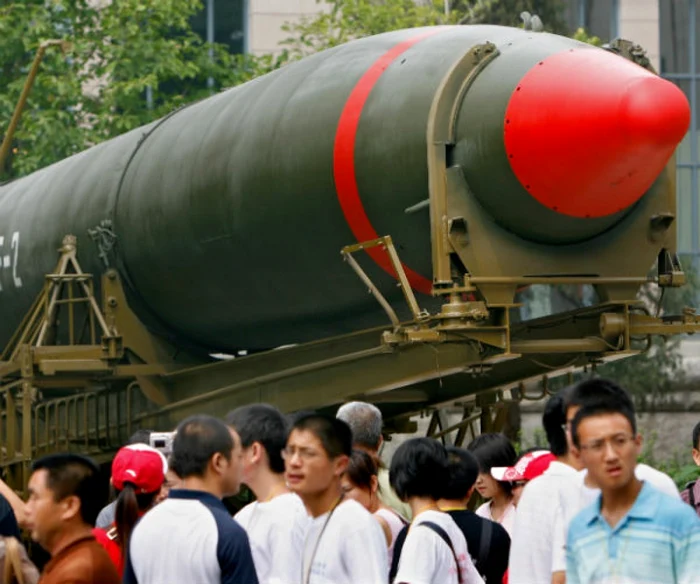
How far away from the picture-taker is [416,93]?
1003 cm

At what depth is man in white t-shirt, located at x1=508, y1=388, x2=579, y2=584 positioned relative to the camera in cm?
644

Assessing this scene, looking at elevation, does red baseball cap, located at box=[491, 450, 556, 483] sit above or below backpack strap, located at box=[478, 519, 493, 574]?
above

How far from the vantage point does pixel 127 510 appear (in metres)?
6.99

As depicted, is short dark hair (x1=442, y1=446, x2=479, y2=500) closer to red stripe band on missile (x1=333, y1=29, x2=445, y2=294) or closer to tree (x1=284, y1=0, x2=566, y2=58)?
red stripe band on missile (x1=333, y1=29, x2=445, y2=294)

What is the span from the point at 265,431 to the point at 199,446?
82 centimetres

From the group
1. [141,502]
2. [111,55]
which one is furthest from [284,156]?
[111,55]

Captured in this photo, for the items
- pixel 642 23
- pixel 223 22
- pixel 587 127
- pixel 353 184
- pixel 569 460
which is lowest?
pixel 569 460

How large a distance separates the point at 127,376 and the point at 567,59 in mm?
4630

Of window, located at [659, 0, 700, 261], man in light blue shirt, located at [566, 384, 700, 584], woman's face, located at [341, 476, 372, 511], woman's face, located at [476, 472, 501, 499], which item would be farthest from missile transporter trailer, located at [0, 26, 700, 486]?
window, located at [659, 0, 700, 261]

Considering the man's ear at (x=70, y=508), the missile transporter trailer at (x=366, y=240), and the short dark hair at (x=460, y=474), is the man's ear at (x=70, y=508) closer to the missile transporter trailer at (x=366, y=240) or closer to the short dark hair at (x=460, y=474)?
the short dark hair at (x=460, y=474)

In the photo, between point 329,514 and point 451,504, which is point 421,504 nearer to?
point 451,504

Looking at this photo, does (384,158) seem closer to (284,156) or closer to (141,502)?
(284,156)

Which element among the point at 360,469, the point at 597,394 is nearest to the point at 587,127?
the point at 360,469

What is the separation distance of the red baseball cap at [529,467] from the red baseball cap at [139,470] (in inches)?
75.6
